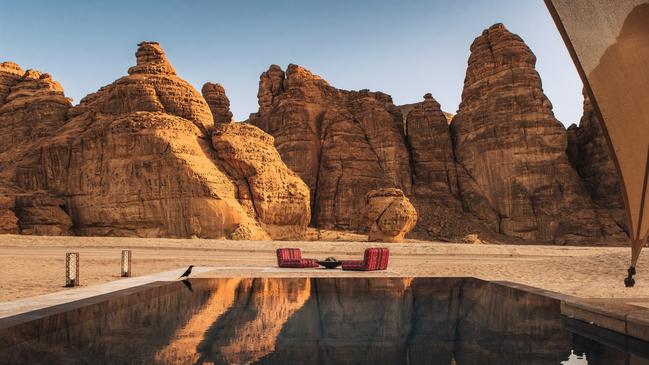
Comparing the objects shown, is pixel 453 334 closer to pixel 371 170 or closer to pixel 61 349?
pixel 61 349

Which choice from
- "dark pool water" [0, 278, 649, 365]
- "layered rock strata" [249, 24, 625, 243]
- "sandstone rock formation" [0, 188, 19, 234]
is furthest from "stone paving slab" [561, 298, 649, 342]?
"layered rock strata" [249, 24, 625, 243]

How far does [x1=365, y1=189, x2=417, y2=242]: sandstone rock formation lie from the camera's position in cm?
3881

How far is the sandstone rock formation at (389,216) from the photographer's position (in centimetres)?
3881

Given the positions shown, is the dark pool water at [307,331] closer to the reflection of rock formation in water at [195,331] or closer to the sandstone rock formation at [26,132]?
the reflection of rock formation in water at [195,331]

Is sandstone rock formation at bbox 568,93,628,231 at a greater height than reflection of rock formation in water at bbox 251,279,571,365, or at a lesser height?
greater

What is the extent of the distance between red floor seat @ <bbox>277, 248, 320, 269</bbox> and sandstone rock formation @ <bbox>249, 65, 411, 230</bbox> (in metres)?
35.2

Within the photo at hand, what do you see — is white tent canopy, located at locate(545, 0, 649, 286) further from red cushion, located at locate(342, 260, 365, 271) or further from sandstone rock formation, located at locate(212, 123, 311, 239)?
sandstone rock formation, located at locate(212, 123, 311, 239)

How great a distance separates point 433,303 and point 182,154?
26652mm

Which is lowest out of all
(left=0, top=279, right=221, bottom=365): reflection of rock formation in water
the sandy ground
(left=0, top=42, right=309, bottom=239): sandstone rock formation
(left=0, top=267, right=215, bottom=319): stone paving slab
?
the sandy ground

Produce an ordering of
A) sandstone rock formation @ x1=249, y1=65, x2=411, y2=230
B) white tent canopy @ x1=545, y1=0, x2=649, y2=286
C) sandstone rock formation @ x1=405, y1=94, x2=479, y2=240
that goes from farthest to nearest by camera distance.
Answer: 1. sandstone rock formation @ x1=249, y1=65, x2=411, y2=230
2. sandstone rock formation @ x1=405, y1=94, x2=479, y2=240
3. white tent canopy @ x1=545, y1=0, x2=649, y2=286

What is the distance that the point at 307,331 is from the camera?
568 cm

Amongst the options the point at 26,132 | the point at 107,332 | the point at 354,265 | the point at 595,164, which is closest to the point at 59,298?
the point at 107,332

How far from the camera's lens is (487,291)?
395 inches

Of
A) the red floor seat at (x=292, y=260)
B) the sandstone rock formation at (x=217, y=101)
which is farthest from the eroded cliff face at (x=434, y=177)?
the red floor seat at (x=292, y=260)
